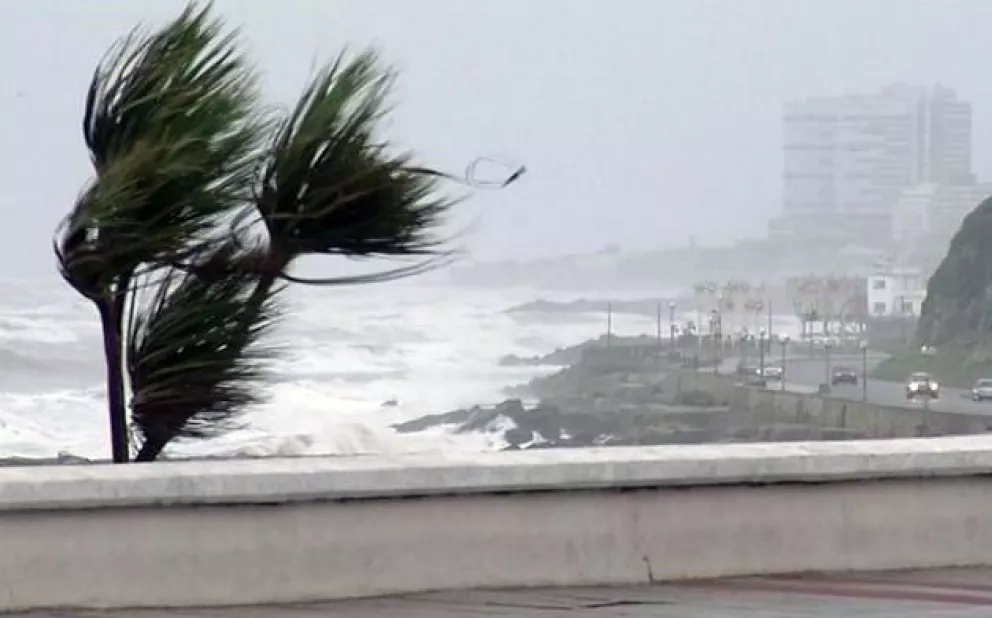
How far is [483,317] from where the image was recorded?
1227 centimetres

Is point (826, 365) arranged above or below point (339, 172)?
below

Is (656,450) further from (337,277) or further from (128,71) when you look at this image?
(128,71)

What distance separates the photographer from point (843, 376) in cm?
1147

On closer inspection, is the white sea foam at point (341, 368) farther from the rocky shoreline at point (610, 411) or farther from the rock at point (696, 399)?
the rock at point (696, 399)

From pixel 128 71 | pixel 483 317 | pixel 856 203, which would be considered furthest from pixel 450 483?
pixel 856 203

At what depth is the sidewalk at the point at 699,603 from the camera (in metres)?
6.16

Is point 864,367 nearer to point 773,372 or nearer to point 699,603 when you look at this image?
point 773,372

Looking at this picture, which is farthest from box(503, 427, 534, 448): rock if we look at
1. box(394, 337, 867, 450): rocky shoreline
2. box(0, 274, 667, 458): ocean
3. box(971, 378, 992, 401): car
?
box(971, 378, 992, 401): car

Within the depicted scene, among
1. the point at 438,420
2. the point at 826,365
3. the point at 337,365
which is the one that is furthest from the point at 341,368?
the point at 826,365

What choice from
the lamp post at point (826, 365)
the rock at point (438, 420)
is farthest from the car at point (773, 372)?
the rock at point (438, 420)

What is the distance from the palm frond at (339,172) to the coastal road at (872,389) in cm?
383

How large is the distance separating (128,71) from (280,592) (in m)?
2.73

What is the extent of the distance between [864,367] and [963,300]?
1.18 meters

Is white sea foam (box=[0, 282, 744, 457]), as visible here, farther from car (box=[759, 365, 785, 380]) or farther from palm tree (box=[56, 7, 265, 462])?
car (box=[759, 365, 785, 380])
